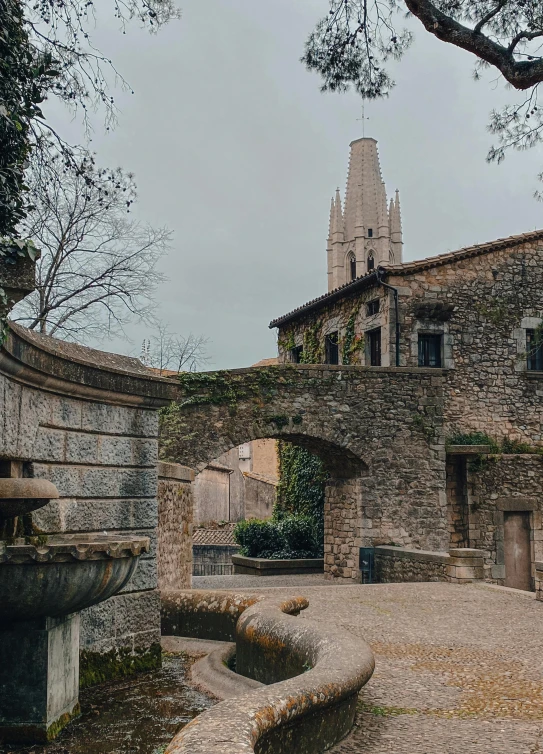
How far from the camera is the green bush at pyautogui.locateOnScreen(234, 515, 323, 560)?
20516 mm

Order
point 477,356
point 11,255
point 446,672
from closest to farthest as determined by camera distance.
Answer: point 11,255 < point 446,672 < point 477,356

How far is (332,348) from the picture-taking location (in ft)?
74.3

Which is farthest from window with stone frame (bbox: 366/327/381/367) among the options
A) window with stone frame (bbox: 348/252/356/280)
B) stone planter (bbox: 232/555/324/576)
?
window with stone frame (bbox: 348/252/356/280)

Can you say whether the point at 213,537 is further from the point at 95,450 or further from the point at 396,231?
the point at 396,231

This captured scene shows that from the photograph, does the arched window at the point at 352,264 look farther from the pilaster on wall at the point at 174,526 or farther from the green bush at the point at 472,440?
the pilaster on wall at the point at 174,526

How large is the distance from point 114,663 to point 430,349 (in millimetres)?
15995

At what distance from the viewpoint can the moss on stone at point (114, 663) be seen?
500cm

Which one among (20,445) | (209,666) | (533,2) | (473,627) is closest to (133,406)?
(20,445)

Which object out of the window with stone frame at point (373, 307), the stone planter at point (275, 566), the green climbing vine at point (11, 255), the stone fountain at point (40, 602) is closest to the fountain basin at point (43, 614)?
the stone fountain at point (40, 602)

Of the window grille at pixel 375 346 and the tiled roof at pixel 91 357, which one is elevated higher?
the window grille at pixel 375 346

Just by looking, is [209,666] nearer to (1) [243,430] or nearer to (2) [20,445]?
(2) [20,445]

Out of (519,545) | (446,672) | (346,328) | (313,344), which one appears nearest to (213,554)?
(313,344)

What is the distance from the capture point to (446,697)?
5211 mm

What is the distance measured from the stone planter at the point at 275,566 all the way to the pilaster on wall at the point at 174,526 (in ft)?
28.4
